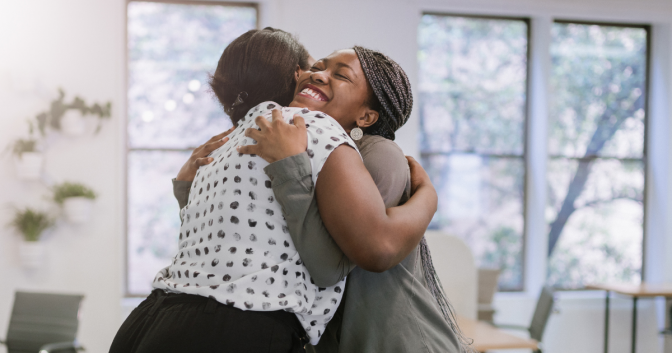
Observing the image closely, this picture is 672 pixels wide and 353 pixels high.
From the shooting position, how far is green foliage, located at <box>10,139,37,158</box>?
4059mm

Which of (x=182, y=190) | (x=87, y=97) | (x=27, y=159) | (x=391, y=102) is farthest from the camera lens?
(x=87, y=97)

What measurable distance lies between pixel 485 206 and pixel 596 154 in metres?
1.19

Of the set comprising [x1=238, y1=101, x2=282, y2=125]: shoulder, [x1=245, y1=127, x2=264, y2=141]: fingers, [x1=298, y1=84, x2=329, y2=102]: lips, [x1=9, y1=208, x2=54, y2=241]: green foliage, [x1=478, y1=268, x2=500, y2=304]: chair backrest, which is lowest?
[x1=478, y1=268, x2=500, y2=304]: chair backrest

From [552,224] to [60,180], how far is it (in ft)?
13.7

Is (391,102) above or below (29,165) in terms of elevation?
above

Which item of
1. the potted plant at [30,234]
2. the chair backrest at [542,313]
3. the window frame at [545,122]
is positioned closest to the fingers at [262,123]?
the chair backrest at [542,313]

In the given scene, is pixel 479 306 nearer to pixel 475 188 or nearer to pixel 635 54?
pixel 475 188

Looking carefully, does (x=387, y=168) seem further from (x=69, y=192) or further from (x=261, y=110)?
(x=69, y=192)

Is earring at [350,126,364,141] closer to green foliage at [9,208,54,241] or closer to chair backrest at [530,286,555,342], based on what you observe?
chair backrest at [530,286,555,342]

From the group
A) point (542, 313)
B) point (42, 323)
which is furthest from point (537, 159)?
point (42, 323)

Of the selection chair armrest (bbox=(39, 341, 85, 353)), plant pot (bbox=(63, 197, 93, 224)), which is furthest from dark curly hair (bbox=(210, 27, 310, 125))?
plant pot (bbox=(63, 197, 93, 224))

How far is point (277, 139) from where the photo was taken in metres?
0.96

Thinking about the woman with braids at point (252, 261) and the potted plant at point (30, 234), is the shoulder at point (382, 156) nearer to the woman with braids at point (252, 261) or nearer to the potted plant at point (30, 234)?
the woman with braids at point (252, 261)

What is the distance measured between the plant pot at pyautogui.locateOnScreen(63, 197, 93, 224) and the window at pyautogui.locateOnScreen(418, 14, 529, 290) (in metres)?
2.76
